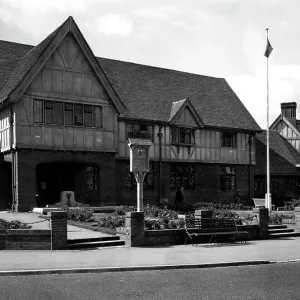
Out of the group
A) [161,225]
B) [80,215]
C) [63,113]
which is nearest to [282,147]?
[63,113]

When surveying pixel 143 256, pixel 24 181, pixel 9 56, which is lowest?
pixel 143 256

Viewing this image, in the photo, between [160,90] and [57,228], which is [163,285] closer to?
[57,228]

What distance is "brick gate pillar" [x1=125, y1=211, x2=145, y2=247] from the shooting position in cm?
1678

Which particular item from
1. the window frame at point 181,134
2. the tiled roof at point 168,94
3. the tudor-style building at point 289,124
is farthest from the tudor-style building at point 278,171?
the window frame at point 181,134

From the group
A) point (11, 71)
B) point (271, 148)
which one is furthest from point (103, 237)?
point (271, 148)

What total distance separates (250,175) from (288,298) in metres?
30.2

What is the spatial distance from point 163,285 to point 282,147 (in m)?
36.2

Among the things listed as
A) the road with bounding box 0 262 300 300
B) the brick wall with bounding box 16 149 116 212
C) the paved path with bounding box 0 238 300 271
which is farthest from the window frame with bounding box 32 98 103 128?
the road with bounding box 0 262 300 300

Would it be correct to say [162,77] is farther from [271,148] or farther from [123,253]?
[123,253]

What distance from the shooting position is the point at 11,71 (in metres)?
31.3

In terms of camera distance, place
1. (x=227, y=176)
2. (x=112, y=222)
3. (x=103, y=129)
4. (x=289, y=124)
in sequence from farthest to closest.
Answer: (x=289, y=124) < (x=227, y=176) < (x=103, y=129) < (x=112, y=222)

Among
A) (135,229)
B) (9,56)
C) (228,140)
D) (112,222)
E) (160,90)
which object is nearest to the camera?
(135,229)

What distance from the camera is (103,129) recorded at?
30094mm

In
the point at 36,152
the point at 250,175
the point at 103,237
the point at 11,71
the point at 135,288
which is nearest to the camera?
the point at 135,288
